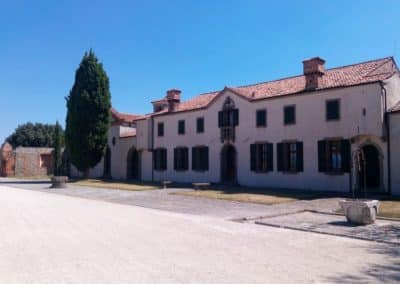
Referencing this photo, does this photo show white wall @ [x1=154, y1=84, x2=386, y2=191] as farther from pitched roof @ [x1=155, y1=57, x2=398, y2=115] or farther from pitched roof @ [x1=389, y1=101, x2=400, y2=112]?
pitched roof @ [x1=389, y1=101, x2=400, y2=112]

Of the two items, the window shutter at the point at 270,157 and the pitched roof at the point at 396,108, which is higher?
the pitched roof at the point at 396,108

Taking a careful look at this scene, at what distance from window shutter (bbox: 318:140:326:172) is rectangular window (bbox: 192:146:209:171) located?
945 centimetres

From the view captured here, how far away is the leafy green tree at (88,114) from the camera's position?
1442 inches

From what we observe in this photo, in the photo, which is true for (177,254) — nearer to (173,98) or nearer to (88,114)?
(173,98)

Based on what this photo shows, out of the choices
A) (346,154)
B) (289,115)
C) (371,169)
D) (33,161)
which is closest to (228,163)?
(289,115)

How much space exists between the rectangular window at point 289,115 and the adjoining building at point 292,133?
0.06 m

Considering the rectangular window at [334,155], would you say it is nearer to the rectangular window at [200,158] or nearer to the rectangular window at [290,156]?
the rectangular window at [290,156]

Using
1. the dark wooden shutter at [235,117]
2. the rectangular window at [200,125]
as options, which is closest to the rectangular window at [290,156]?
the dark wooden shutter at [235,117]

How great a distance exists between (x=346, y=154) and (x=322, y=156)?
1445mm

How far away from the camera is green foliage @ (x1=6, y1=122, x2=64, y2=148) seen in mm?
72275

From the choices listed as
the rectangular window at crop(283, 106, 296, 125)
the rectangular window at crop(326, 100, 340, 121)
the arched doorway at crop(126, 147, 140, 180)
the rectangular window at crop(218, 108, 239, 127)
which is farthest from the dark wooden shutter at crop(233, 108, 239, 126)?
the arched doorway at crop(126, 147, 140, 180)

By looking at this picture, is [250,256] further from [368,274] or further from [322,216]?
[322,216]

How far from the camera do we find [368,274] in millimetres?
6156

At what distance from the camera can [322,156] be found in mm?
22141
